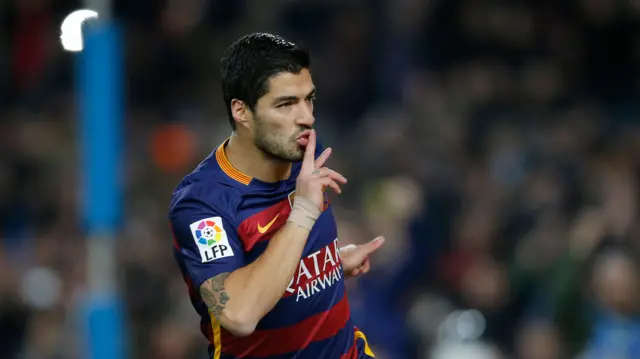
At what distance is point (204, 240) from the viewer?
399 centimetres

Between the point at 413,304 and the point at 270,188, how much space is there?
12.9 ft

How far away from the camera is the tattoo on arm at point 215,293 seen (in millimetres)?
3885

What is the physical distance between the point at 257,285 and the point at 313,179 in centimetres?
44

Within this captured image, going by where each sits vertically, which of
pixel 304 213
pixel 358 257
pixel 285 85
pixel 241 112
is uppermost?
pixel 285 85

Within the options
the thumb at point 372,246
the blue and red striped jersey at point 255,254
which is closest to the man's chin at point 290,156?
the blue and red striped jersey at point 255,254

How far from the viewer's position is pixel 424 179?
8.79 meters

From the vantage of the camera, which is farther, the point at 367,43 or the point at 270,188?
the point at 367,43

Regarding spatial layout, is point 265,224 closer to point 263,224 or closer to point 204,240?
point 263,224

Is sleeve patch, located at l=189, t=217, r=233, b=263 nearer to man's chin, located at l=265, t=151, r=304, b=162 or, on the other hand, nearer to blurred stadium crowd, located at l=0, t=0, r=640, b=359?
man's chin, located at l=265, t=151, r=304, b=162

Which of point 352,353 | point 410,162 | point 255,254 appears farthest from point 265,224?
point 410,162

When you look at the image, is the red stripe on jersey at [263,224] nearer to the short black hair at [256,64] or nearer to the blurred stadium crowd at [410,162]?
the short black hair at [256,64]

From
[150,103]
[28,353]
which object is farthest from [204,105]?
[28,353]

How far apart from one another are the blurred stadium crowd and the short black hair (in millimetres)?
3300

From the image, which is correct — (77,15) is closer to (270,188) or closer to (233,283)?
(270,188)
